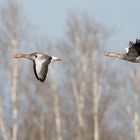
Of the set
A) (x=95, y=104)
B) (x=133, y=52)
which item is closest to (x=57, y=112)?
(x=95, y=104)

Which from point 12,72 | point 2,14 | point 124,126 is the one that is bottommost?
point 124,126

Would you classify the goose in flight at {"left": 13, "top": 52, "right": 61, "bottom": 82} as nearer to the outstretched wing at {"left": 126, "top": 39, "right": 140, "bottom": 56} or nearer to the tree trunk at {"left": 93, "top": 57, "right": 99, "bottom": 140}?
the outstretched wing at {"left": 126, "top": 39, "right": 140, "bottom": 56}

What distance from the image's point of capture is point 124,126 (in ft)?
157

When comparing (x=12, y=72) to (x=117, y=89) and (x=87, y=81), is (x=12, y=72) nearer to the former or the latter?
(x=87, y=81)

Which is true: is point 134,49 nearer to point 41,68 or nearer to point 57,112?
point 41,68

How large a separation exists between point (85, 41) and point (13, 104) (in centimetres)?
439

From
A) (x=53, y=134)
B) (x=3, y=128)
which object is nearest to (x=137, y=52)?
(x=3, y=128)

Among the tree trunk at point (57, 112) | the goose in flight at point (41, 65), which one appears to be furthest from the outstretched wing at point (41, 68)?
the tree trunk at point (57, 112)

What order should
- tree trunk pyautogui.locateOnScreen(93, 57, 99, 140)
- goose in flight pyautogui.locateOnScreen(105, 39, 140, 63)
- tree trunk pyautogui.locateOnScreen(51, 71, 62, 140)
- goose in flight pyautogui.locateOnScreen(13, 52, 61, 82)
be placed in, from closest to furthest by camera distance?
goose in flight pyautogui.locateOnScreen(13, 52, 61, 82) → goose in flight pyautogui.locateOnScreen(105, 39, 140, 63) → tree trunk pyautogui.locateOnScreen(93, 57, 99, 140) → tree trunk pyautogui.locateOnScreen(51, 71, 62, 140)

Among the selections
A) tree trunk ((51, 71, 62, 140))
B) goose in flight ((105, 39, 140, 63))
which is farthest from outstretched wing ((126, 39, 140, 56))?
tree trunk ((51, 71, 62, 140))

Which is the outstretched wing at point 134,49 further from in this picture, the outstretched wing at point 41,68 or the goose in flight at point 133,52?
the outstretched wing at point 41,68

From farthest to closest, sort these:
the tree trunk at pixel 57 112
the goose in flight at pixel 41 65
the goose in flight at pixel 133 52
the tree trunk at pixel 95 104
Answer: the tree trunk at pixel 57 112, the tree trunk at pixel 95 104, the goose in flight at pixel 133 52, the goose in flight at pixel 41 65

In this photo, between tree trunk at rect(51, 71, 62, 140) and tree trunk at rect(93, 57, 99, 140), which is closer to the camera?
tree trunk at rect(93, 57, 99, 140)

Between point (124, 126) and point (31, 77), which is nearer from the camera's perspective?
point (31, 77)
